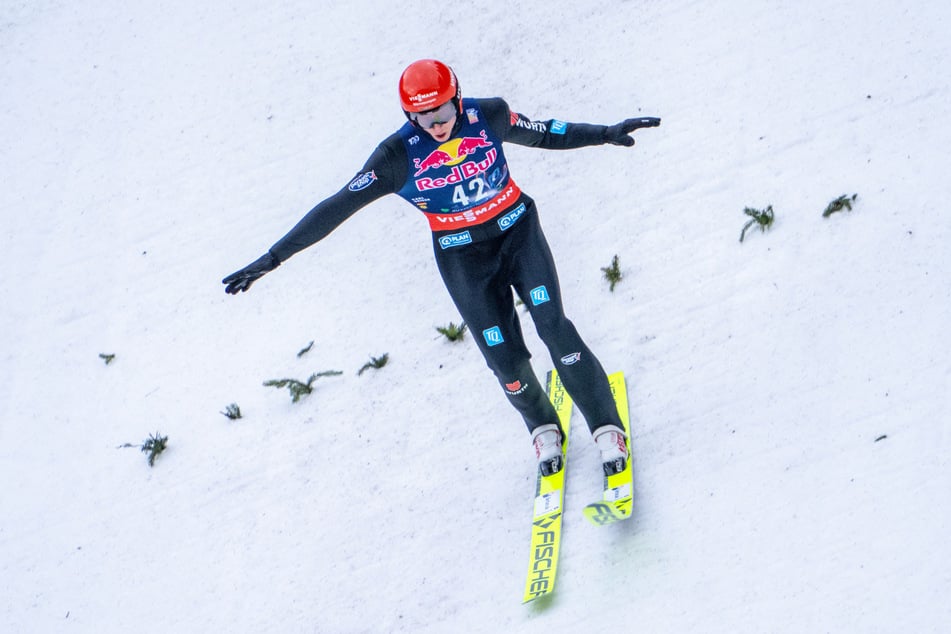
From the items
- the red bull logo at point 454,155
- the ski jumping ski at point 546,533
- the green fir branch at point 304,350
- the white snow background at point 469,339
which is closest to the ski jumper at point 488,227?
the red bull logo at point 454,155

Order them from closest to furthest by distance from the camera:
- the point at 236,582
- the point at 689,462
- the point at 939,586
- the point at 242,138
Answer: the point at 939,586
the point at 689,462
the point at 236,582
the point at 242,138

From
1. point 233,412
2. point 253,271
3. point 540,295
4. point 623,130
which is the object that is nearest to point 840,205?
point 623,130

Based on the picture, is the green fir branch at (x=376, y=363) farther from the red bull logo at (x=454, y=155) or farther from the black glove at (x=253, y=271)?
the red bull logo at (x=454, y=155)

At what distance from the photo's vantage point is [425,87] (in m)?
4.57

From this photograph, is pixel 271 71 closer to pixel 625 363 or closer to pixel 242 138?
pixel 242 138

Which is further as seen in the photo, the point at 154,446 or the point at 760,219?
the point at 154,446

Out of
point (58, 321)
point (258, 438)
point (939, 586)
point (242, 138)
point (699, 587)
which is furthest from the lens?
point (242, 138)

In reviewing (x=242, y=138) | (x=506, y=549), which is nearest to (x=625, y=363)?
(x=506, y=549)

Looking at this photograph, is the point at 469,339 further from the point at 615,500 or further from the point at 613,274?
the point at 615,500

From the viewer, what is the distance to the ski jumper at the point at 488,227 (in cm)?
484

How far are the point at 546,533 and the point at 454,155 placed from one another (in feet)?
7.14

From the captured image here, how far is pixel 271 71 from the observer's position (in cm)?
982

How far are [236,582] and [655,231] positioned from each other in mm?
3798

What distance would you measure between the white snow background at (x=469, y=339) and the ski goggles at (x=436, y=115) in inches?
88.6
